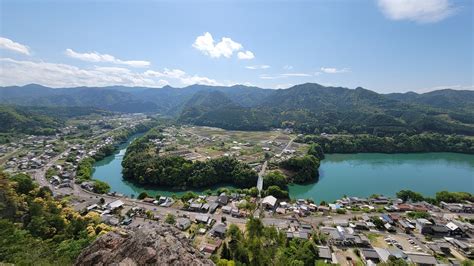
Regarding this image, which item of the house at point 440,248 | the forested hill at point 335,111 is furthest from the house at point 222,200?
the forested hill at point 335,111

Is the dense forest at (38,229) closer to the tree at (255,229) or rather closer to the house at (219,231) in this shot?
the house at (219,231)

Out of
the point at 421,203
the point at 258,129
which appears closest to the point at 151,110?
the point at 258,129

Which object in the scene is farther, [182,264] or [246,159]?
[246,159]

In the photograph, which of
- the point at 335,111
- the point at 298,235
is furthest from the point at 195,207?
the point at 335,111

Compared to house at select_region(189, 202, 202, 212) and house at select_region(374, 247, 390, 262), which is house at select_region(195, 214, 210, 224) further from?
house at select_region(374, 247, 390, 262)

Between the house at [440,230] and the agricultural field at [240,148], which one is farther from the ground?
the house at [440,230]

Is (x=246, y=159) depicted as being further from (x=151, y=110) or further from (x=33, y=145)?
(x=151, y=110)
